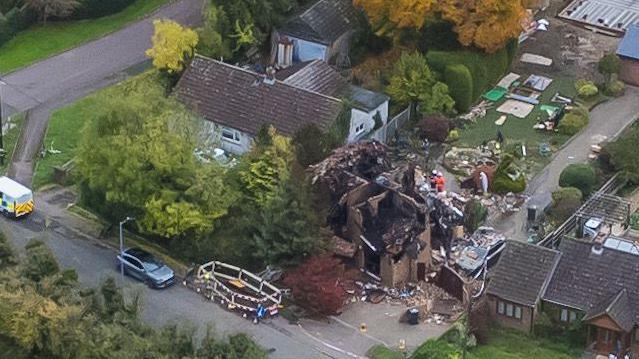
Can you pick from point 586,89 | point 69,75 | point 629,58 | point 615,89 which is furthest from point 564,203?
point 69,75

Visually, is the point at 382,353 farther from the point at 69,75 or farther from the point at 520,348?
the point at 69,75

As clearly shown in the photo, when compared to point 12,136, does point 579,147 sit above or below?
below

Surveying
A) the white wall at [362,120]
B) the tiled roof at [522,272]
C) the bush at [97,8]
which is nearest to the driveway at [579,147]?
the tiled roof at [522,272]

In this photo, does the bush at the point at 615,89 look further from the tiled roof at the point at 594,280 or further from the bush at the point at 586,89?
the tiled roof at the point at 594,280

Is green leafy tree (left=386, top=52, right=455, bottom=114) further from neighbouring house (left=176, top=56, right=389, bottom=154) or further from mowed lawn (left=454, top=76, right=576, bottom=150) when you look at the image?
mowed lawn (left=454, top=76, right=576, bottom=150)

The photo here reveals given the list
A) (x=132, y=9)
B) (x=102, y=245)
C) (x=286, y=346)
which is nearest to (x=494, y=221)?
(x=286, y=346)
